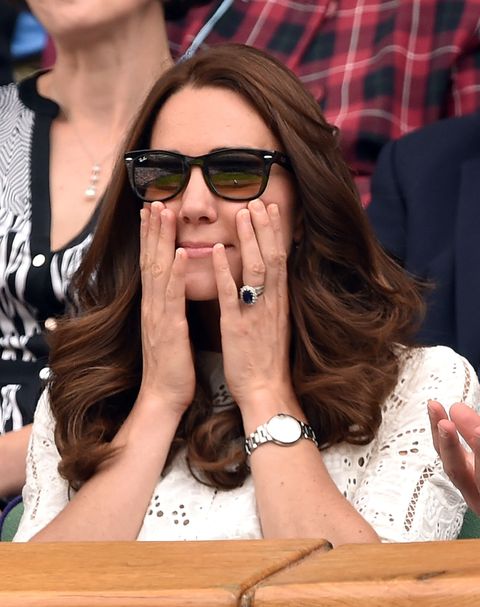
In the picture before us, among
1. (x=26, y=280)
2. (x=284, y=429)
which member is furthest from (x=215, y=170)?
(x=26, y=280)

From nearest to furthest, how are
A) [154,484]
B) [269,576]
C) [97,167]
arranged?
[269,576] < [154,484] < [97,167]

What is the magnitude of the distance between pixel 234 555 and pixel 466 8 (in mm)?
2108

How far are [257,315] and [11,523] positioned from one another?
0.50m

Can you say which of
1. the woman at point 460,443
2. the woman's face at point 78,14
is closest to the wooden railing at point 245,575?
the woman at point 460,443

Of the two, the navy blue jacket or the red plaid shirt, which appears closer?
the navy blue jacket

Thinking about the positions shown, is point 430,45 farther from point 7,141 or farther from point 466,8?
point 7,141

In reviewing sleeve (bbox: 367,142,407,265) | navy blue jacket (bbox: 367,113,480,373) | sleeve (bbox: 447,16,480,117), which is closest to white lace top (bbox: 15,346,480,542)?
navy blue jacket (bbox: 367,113,480,373)

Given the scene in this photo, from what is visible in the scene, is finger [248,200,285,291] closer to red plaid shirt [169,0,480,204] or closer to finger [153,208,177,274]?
finger [153,208,177,274]

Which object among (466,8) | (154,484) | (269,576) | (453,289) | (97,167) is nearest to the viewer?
(269,576)

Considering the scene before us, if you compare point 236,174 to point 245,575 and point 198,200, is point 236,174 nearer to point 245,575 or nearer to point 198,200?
point 198,200

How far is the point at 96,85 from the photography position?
2652 mm

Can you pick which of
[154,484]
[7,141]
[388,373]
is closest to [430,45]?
[7,141]

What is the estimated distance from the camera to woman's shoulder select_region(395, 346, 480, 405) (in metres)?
1.85

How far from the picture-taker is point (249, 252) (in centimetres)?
184
